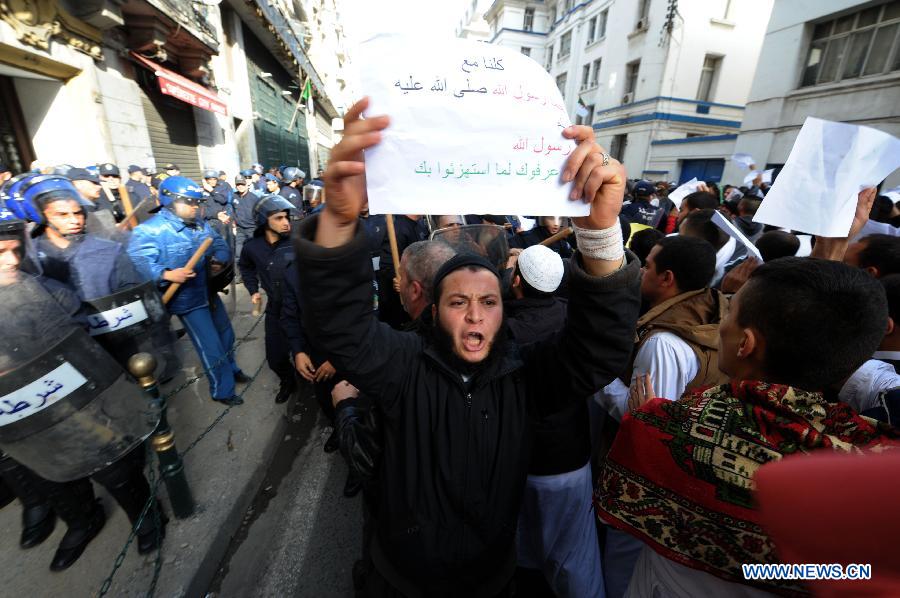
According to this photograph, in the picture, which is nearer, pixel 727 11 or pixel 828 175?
pixel 828 175

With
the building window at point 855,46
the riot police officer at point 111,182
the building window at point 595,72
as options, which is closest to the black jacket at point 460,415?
the riot police officer at point 111,182

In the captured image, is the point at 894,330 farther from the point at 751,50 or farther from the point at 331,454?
the point at 751,50

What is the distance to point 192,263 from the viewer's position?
3.46 m

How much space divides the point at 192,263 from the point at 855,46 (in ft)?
57.6

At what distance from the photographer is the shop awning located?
25.1 feet

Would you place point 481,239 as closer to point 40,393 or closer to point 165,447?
point 165,447

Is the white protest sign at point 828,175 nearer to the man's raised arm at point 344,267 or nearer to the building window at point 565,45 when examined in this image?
the man's raised arm at point 344,267

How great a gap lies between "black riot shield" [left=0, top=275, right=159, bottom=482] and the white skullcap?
225cm

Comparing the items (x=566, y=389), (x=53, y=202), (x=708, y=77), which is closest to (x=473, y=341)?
(x=566, y=389)

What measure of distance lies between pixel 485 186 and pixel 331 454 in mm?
3171

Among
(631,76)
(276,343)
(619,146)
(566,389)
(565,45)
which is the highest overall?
(565,45)

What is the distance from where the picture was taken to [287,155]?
19.0 m

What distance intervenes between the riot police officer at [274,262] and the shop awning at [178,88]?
624cm

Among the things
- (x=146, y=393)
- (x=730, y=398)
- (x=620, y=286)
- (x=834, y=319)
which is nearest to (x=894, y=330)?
(x=834, y=319)
